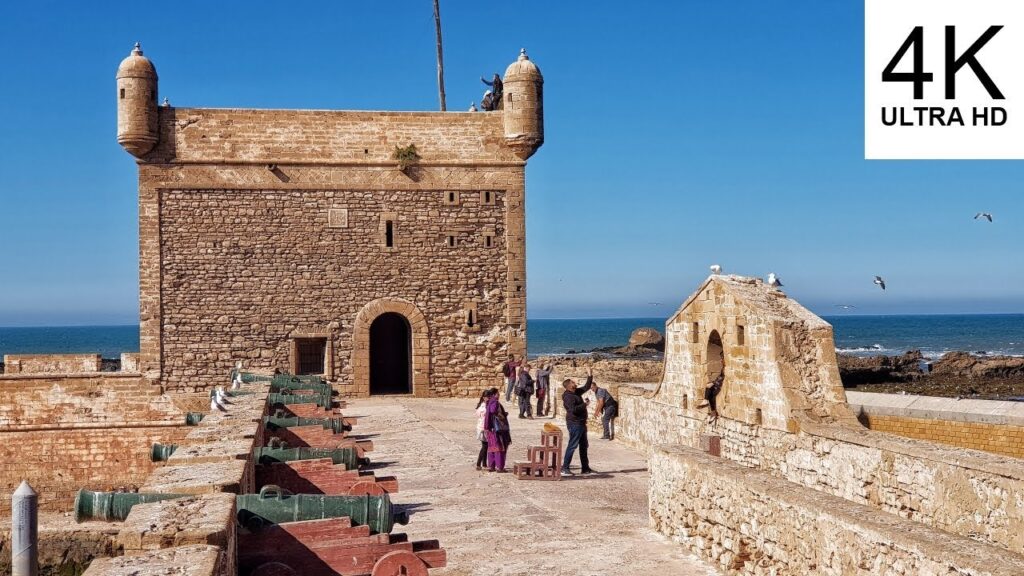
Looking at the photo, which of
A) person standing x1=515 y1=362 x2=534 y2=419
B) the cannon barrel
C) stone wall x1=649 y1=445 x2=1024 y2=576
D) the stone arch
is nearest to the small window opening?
the stone arch

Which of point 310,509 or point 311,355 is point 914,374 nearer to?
point 311,355

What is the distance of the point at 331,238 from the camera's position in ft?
76.6

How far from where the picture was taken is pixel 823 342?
10750 millimetres

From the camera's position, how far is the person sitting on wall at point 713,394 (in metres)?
12.5

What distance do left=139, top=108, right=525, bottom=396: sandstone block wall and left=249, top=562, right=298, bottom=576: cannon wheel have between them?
1809 cm

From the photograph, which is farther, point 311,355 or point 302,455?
point 311,355

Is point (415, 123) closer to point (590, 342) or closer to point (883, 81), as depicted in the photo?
point (883, 81)

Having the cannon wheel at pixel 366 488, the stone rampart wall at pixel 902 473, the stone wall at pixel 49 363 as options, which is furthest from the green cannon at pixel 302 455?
the stone wall at pixel 49 363

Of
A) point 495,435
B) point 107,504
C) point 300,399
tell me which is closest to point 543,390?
point 300,399

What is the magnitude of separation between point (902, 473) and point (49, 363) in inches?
825

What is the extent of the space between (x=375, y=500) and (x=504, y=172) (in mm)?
17986

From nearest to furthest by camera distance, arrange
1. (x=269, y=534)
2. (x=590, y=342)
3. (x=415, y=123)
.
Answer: (x=269, y=534), (x=415, y=123), (x=590, y=342)

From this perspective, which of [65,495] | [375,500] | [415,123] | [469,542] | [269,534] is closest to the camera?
[269,534]

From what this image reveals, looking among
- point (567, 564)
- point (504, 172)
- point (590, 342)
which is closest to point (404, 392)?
point (504, 172)
